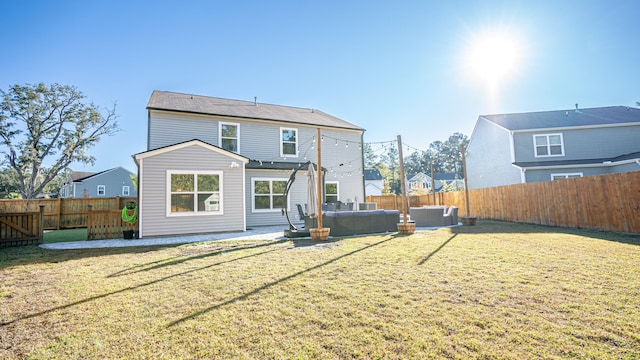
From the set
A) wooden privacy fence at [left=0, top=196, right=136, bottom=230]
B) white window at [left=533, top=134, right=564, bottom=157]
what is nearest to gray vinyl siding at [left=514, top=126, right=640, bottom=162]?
white window at [left=533, top=134, right=564, bottom=157]

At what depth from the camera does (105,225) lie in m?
9.80

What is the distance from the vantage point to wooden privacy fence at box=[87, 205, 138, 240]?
961 centimetres

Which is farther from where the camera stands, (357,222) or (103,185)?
(103,185)

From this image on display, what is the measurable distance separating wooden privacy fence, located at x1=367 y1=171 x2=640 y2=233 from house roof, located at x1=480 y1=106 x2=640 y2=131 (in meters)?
6.46

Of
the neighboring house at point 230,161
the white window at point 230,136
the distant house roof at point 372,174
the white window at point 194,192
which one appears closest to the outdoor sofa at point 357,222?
the neighboring house at point 230,161

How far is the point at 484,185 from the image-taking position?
2105 cm

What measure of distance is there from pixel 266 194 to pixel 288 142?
10.7 feet

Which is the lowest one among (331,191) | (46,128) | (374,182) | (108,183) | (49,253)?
(49,253)

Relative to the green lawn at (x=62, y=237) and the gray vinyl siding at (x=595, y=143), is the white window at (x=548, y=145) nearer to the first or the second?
the gray vinyl siding at (x=595, y=143)

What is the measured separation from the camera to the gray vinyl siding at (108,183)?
100 ft

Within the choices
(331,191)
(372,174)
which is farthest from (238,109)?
→ (372,174)

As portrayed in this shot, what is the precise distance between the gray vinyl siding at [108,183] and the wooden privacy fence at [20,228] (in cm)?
2613

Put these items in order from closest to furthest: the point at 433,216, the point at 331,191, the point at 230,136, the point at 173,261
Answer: the point at 173,261, the point at 433,216, the point at 230,136, the point at 331,191

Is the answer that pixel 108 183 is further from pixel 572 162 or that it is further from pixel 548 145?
pixel 572 162
